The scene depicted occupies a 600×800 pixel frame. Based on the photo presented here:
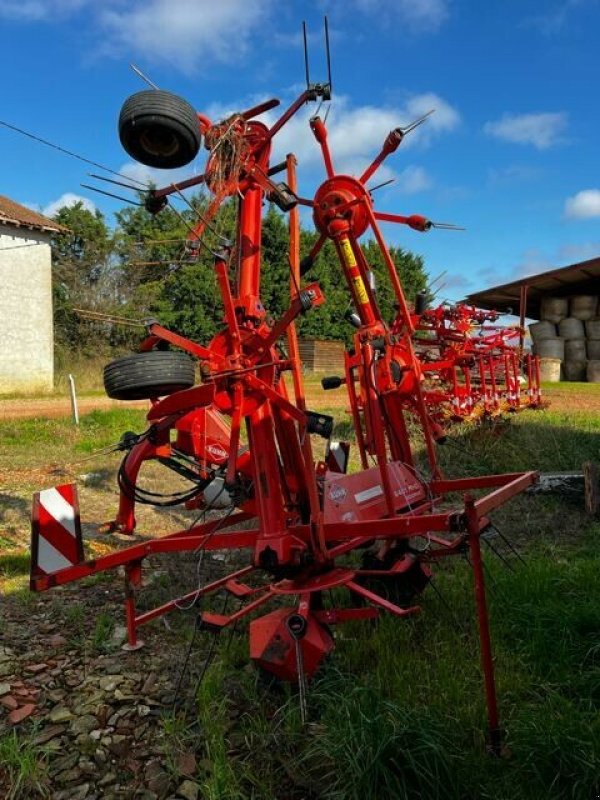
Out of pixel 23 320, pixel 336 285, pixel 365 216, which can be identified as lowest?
pixel 365 216

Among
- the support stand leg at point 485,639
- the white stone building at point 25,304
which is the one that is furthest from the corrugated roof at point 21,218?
the support stand leg at point 485,639

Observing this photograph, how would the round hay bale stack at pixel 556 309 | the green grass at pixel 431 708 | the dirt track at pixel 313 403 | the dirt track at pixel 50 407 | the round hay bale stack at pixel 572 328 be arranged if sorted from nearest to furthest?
1. the green grass at pixel 431 708
2. the dirt track at pixel 313 403
3. the dirt track at pixel 50 407
4. the round hay bale stack at pixel 572 328
5. the round hay bale stack at pixel 556 309

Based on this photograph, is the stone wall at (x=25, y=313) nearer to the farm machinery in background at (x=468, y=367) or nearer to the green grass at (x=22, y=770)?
the farm machinery in background at (x=468, y=367)

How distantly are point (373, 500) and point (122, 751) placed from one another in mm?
2111

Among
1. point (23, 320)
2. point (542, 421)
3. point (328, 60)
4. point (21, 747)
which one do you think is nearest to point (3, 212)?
point (23, 320)

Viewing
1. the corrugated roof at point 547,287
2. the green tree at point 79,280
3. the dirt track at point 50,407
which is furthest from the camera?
the green tree at point 79,280

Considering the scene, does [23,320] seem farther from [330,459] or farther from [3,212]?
[330,459]

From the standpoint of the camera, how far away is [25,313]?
76.1 feet

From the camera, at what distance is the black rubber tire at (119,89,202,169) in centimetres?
383

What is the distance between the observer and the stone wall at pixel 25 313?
74.5ft

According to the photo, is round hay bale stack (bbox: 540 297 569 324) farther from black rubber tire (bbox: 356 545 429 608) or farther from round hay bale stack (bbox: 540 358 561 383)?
black rubber tire (bbox: 356 545 429 608)

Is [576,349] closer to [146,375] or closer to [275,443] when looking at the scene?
[275,443]

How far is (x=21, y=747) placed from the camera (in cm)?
308

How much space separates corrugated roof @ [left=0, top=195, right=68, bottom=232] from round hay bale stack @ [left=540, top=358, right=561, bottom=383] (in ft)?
56.2
